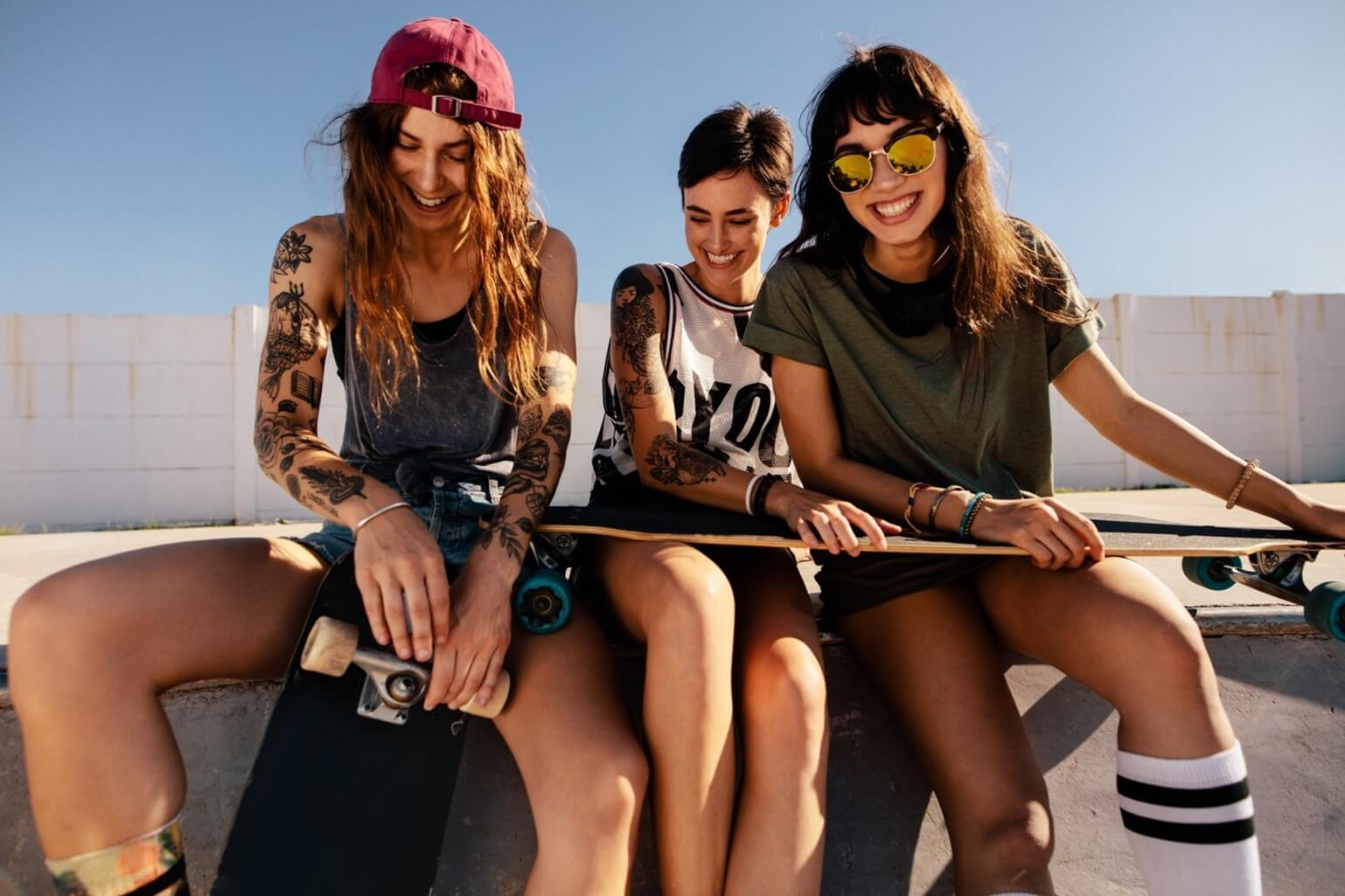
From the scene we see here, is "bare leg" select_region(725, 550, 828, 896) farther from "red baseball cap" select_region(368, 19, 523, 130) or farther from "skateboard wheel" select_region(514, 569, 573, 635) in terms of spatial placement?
"red baseball cap" select_region(368, 19, 523, 130)

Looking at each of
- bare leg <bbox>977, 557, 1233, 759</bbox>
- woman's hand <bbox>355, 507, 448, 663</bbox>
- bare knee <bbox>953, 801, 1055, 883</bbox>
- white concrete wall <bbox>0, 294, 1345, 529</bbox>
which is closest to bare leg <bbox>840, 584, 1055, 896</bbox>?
bare knee <bbox>953, 801, 1055, 883</bbox>

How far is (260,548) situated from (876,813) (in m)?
1.29

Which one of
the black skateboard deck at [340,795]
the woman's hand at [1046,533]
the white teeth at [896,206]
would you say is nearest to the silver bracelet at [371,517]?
the black skateboard deck at [340,795]

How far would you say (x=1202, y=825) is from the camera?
1250 mm

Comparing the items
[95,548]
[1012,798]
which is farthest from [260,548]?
[95,548]

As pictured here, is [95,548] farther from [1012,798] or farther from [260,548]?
[1012,798]

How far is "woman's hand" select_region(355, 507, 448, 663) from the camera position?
1.28 metres

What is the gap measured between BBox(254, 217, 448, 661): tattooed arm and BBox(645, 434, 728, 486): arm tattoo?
598 mm

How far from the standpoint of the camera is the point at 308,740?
1262mm

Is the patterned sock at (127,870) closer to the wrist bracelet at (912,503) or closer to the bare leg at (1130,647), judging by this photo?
the wrist bracelet at (912,503)

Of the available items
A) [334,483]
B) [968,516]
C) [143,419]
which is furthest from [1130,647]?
[143,419]

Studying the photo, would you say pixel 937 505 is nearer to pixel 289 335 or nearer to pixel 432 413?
pixel 432 413

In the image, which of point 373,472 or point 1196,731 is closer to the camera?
point 1196,731

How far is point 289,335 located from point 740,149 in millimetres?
1206
